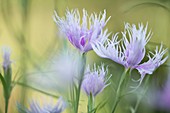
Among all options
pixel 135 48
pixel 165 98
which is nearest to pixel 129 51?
pixel 135 48

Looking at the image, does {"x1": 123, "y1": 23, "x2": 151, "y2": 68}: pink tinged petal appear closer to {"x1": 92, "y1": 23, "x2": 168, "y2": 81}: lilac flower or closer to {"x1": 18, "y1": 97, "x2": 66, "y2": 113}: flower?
{"x1": 92, "y1": 23, "x2": 168, "y2": 81}: lilac flower

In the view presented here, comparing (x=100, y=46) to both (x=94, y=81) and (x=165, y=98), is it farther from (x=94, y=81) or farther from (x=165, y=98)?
(x=165, y=98)

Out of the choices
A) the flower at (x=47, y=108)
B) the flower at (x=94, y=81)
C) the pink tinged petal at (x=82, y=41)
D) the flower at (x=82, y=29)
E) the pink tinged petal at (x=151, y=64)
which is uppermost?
the flower at (x=82, y=29)

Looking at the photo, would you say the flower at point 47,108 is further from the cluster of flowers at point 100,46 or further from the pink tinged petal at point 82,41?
the pink tinged petal at point 82,41

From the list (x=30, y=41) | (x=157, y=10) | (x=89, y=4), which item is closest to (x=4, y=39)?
(x=30, y=41)

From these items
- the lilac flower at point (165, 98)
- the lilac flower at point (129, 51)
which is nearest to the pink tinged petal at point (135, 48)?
the lilac flower at point (129, 51)

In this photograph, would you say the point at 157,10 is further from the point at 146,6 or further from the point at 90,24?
the point at 90,24
